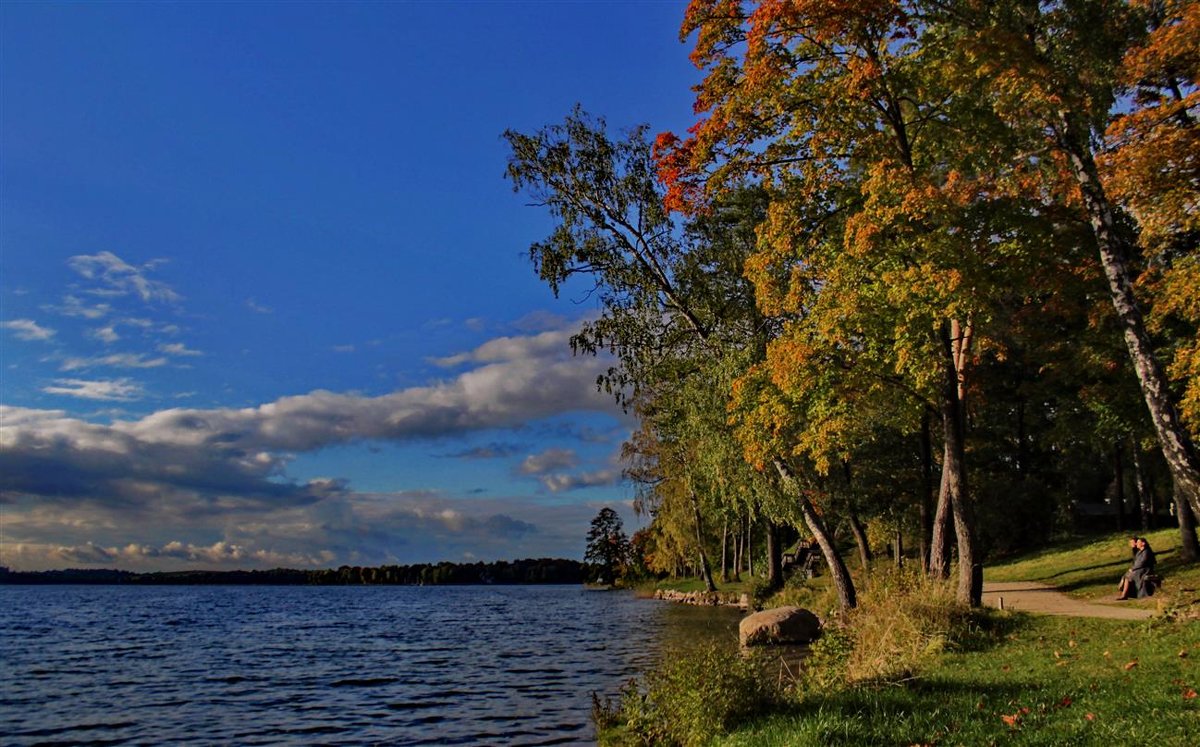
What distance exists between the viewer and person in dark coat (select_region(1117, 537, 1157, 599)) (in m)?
21.8

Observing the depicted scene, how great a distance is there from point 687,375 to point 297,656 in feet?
65.7

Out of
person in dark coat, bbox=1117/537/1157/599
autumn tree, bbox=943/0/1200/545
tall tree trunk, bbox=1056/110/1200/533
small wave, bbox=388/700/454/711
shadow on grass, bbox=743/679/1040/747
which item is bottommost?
small wave, bbox=388/700/454/711

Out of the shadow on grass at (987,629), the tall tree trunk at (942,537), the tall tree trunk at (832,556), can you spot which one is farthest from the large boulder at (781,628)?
the shadow on grass at (987,629)

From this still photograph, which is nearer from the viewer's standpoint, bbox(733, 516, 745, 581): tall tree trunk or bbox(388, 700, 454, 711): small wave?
bbox(388, 700, 454, 711): small wave

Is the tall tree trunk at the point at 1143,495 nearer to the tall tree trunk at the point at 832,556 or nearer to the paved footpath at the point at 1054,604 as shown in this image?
the paved footpath at the point at 1054,604

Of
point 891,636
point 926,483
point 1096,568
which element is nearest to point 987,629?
point 891,636

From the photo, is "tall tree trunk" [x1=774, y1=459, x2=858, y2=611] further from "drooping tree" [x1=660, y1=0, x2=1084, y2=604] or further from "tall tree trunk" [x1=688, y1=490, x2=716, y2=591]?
"tall tree trunk" [x1=688, y1=490, x2=716, y2=591]

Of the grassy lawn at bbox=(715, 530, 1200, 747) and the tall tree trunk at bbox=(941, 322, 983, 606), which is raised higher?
the tall tree trunk at bbox=(941, 322, 983, 606)

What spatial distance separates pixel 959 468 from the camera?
1966 centimetres

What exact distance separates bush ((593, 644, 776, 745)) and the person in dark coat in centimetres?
1574

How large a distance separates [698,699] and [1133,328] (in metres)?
11.2

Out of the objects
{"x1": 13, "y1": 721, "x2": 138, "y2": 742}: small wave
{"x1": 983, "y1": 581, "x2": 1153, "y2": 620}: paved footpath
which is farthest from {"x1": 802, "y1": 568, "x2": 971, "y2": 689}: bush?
{"x1": 13, "y1": 721, "x2": 138, "y2": 742}: small wave

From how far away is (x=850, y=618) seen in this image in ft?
61.5

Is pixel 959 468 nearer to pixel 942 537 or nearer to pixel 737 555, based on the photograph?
pixel 942 537
